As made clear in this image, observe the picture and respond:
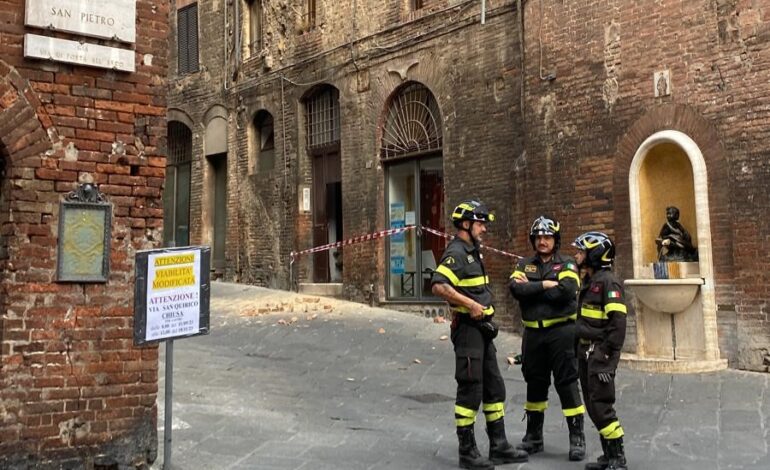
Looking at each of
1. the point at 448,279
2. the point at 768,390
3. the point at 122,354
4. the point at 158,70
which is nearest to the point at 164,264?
the point at 122,354

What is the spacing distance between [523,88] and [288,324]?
5235 millimetres

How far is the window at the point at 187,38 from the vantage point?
60.7 ft

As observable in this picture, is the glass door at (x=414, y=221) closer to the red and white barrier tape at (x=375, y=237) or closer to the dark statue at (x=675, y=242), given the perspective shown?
the red and white barrier tape at (x=375, y=237)

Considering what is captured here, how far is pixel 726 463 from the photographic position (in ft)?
17.0

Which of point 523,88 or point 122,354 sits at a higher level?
point 523,88

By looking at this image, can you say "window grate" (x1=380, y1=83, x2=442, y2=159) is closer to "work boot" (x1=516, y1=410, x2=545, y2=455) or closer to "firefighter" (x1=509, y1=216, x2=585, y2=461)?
"firefighter" (x1=509, y1=216, x2=585, y2=461)

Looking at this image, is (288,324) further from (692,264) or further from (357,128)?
(692,264)

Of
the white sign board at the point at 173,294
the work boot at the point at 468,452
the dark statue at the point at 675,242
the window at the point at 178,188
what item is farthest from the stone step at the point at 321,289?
the white sign board at the point at 173,294

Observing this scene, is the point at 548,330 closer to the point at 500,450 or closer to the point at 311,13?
the point at 500,450

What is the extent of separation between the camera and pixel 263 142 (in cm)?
1677

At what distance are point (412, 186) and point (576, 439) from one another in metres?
8.38

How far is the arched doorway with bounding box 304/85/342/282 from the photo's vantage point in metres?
14.8

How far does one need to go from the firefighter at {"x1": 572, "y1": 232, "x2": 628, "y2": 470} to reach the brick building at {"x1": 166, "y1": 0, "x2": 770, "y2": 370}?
173 inches

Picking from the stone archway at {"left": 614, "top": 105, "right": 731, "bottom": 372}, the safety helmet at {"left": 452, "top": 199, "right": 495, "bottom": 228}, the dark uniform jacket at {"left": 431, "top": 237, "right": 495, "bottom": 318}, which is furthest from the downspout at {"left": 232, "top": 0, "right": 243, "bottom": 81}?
the dark uniform jacket at {"left": 431, "top": 237, "right": 495, "bottom": 318}
